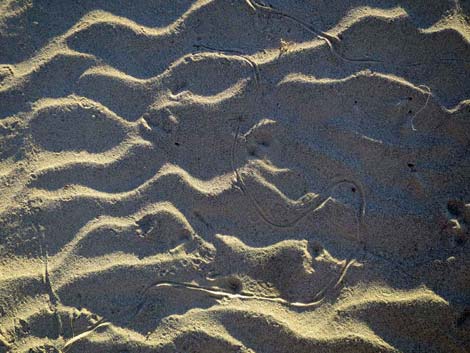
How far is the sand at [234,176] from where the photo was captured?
217 centimetres

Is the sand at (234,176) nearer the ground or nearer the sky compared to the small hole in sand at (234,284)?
nearer the sky

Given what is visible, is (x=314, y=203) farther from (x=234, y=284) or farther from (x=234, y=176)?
(x=234, y=284)

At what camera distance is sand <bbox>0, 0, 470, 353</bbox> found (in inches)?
85.6

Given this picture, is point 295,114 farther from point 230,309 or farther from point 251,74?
point 230,309

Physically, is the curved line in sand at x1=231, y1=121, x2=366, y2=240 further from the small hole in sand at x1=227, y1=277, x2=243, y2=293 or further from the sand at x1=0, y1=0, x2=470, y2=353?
the small hole in sand at x1=227, y1=277, x2=243, y2=293

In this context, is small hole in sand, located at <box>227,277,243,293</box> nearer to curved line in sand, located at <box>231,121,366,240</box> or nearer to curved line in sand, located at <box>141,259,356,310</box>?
curved line in sand, located at <box>141,259,356,310</box>

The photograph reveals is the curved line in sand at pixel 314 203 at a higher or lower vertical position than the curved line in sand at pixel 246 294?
higher

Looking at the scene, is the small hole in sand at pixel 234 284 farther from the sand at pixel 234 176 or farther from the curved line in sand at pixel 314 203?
the curved line in sand at pixel 314 203

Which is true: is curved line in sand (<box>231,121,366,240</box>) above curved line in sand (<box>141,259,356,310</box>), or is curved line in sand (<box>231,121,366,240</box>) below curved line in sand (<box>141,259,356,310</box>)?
above

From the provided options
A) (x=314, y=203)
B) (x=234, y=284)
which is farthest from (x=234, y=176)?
(x=234, y=284)

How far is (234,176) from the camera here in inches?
89.8

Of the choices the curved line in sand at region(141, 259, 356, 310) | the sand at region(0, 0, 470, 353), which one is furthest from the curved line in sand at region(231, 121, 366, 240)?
the curved line in sand at region(141, 259, 356, 310)

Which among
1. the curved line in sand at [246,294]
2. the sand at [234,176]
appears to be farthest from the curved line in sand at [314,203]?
the curved line in sand at [246,294]

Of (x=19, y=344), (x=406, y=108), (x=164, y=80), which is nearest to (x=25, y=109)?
(x=164, y=80)
